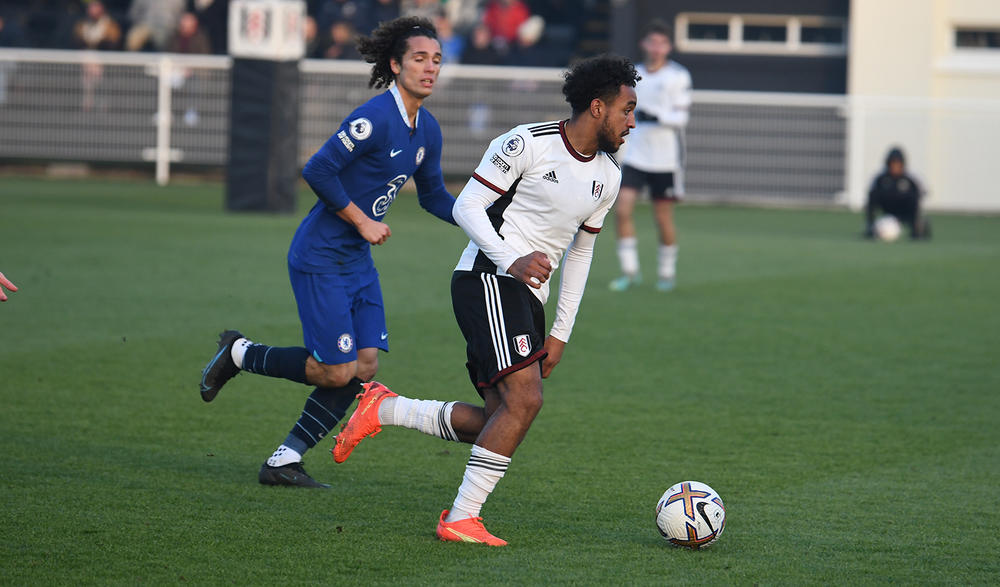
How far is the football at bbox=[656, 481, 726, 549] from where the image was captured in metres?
4.20

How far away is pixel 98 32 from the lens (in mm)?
22094

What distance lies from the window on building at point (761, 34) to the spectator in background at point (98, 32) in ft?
34.6

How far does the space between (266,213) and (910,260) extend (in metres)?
8.37

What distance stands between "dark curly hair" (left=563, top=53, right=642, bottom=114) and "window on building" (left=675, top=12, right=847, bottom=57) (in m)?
18.8

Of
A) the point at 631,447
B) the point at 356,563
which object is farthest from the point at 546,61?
the point at 356,563

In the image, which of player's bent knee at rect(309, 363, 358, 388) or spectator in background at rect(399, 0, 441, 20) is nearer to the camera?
player's bent knee at rect(309, 363, 358, 388)

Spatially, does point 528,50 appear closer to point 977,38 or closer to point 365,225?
point 977,38

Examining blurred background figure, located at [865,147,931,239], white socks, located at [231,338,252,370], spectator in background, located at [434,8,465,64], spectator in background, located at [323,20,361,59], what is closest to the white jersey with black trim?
white socks, located at [231,338,252,370]

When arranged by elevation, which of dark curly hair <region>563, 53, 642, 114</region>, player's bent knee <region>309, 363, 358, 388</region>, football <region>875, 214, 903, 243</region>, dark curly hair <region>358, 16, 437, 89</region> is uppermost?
dark curly hair <region>358, 16, 437, 89</region>

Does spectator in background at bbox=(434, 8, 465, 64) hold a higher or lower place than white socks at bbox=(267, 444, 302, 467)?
higher

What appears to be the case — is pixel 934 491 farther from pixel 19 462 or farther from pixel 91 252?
pixel 91 252

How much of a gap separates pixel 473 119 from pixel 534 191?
16471 millimetres

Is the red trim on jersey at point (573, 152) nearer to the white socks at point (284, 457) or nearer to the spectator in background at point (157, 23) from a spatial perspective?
the white socks at point (284, 457)

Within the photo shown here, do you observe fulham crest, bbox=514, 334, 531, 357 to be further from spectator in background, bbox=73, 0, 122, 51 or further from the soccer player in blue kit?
spectator in background, bbox=73, 0, 122, 51
